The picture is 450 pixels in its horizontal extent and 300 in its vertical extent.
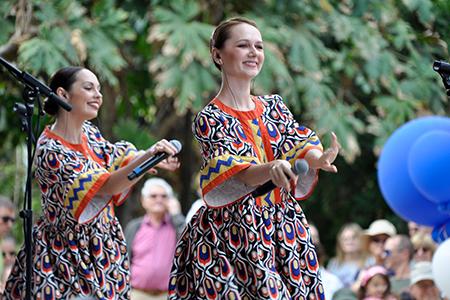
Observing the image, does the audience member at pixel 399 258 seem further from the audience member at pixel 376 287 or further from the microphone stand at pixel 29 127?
the microphone stand at pixel 29 127

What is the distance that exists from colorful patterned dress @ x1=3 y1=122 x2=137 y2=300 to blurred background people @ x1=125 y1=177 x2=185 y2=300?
7.70ft

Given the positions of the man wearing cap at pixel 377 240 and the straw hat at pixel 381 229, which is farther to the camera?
the straw hat at pixel 381 229

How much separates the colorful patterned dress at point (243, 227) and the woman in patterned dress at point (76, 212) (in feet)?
1.82

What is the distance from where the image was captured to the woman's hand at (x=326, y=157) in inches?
176

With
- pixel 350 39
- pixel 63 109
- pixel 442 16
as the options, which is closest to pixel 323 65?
pixel 350 39

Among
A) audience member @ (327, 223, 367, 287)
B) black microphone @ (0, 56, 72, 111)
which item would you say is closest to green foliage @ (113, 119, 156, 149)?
audience member @ (327, 223, 367, 287)

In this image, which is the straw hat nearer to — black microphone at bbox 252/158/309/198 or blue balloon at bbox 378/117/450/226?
blue balloon at bbox 378/117/450/226

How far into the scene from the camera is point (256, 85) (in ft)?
28.3

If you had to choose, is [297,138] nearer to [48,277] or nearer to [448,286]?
[48,277]

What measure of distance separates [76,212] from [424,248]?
11.0 feet

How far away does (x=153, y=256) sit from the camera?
788 centimetres

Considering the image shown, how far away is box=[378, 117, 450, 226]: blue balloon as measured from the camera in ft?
22.5

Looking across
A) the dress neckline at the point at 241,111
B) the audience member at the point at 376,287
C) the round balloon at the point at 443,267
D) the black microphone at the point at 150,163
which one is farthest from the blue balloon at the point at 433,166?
the black microphone at the point at 150,163

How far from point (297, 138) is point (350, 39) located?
4.73m
